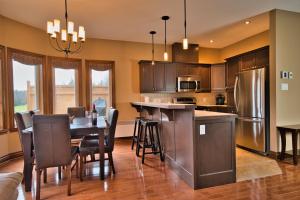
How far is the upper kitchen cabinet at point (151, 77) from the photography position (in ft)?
18.4

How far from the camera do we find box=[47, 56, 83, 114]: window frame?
4.84m

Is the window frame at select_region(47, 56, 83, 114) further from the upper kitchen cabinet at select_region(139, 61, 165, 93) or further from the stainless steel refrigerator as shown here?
the stainless steel refrigerator

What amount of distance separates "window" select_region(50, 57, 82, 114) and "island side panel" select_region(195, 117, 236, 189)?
3.76 meters

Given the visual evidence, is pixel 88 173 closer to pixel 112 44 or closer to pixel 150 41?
pixel 112 44

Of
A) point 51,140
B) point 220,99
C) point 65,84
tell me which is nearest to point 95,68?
point 65,84

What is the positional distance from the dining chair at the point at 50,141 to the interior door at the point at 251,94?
12.1 feet

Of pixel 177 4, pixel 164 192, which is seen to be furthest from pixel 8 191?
pixel 177 4

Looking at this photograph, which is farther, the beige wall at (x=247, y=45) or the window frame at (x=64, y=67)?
the beige wall at (x=247, y=45)

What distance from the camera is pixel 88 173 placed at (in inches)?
127

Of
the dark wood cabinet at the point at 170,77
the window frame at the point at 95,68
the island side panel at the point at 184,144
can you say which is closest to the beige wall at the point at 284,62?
the island side panel at the point at 184,144

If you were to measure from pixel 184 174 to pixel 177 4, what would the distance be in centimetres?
290

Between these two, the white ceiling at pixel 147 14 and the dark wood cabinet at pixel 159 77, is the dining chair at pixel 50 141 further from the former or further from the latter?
the dark wood cabinet at pixel 159 77

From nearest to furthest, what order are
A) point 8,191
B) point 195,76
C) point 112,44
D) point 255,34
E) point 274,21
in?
point 8,191 < point 274,21 < point 255,34 < point 112,44 < point 195,76

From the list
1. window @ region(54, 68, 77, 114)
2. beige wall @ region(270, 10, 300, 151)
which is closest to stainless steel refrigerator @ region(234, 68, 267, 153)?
beige wall @ region(270, 10, 300, 151)
